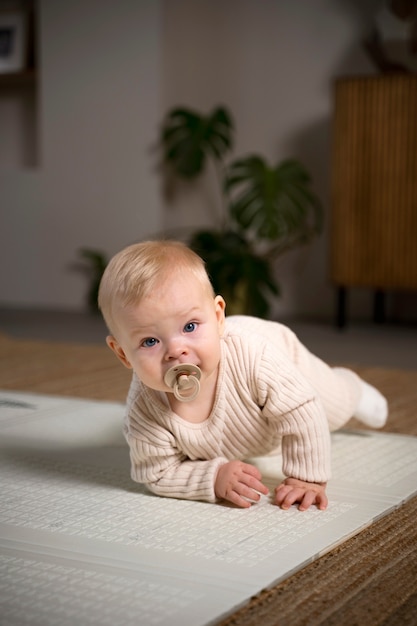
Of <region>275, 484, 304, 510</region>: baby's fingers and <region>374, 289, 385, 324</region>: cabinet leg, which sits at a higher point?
<region>275, 484, 304, 510</region>: baby's fingers

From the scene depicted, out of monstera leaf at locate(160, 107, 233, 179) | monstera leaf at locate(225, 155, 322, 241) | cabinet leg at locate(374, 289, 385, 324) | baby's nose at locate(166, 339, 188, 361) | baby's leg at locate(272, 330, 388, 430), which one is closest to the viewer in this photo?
baby's nose at locate(166, 339, 188, 361)

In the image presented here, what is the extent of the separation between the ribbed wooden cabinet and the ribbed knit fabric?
2348 mm

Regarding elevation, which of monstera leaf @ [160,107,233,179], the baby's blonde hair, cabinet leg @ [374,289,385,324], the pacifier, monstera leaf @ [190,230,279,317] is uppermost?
monstera leaf @ [160,107,233,179]

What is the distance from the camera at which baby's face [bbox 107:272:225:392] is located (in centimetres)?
126

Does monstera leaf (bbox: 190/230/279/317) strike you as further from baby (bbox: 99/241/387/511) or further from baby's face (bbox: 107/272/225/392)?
baby's face (bbox: 107/272/225/392)

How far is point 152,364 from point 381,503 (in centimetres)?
40

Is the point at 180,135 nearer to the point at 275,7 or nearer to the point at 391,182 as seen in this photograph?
the point at 275,7

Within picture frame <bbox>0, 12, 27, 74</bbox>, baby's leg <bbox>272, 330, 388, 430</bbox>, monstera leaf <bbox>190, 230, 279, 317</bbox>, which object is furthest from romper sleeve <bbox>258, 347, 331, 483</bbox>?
picture frame <bbox>0, 12, 27, 74</bbox>

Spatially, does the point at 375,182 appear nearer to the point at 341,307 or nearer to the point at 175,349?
the point at 341,307

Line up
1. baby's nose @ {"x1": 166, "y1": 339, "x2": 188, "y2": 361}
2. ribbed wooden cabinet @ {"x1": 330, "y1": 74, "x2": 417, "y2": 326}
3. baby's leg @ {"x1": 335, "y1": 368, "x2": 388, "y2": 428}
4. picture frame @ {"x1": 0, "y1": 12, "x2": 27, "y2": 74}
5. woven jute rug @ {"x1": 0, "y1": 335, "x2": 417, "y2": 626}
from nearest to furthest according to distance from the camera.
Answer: woven jute rug @ {"x1": 0, "y1": 335, "x2": 417, "y2": 626} < baby's nose @ {"x1": 166, "y1": 339, "x2": 188, "y2": 361} < baby's leg @ {"x1": 335, "y1": 368, "x2": 388, "y2": 428} < ribbed wooden cabinet @ {"x1": 330, "y1": 74, "x2": 417, "y2": 326} < picture frame @ {"x1": 0, "y1": 12, "x2": 27, "y2": 74}

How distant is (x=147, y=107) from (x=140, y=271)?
3.32 meters

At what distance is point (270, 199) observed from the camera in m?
3.84

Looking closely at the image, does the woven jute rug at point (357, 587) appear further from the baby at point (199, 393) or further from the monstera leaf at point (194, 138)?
the monstera leaf at point (194, 138)

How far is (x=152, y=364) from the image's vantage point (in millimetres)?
1267
